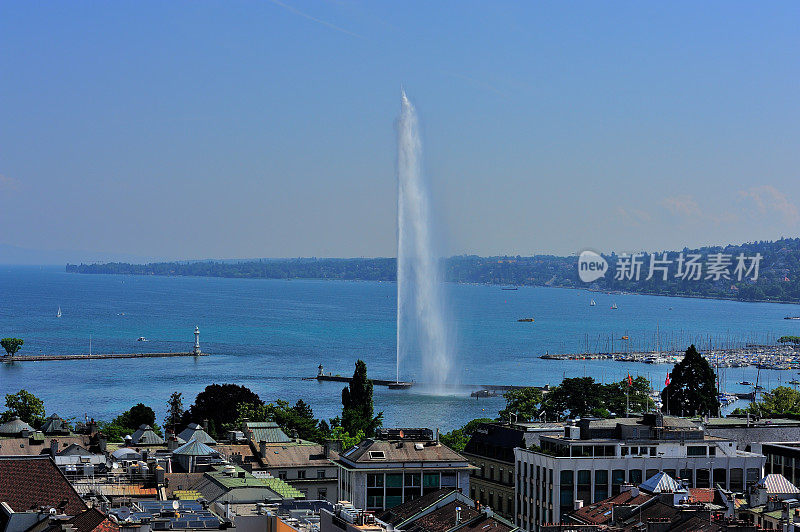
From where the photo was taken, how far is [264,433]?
52.6 metres

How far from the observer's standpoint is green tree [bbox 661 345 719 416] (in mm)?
66750

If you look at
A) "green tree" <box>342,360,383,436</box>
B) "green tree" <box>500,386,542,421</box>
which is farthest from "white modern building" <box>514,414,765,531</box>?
"green tree" <box>342,360,383,436</box>

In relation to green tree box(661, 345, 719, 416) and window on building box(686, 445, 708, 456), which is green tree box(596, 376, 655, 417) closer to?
green tree box(661, 345, 719, 416)

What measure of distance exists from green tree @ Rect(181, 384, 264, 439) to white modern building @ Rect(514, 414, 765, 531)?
31550 millimetres

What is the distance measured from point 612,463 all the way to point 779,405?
113 feet

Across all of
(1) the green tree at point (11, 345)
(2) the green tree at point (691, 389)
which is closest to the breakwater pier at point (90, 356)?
(1) the green tree at point (11, 345)

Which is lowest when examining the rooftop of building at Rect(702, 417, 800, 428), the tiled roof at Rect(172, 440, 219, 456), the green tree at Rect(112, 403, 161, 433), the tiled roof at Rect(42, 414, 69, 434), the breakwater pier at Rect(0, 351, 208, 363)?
the breakwater pier at Rect(0, 351, 208, 363)

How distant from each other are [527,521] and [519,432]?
14.9ft

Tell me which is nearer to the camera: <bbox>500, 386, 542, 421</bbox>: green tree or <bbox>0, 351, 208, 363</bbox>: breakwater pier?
<bbox>500, 386, 542, 421</bbox>: green tree

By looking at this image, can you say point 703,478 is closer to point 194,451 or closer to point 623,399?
point 194,451

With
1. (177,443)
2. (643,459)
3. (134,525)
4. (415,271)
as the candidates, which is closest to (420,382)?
(415,271)

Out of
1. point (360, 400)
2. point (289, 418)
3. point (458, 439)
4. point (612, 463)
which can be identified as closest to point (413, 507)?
point (612, 463)

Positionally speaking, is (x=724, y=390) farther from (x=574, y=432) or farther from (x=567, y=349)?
(x=574, y=432)

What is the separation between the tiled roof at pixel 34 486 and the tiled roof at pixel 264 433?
2343 centimetres
